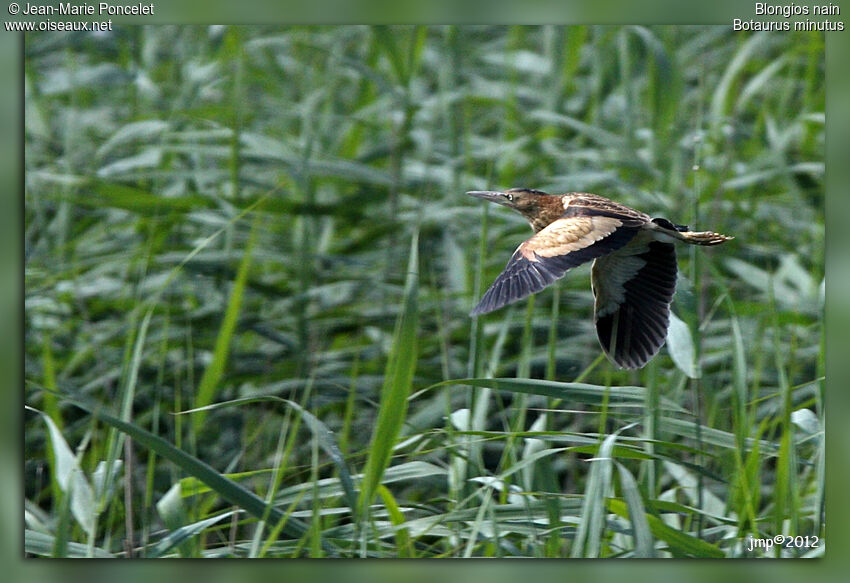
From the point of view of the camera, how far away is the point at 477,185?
103 inches

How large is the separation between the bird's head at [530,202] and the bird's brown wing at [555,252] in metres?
0.15

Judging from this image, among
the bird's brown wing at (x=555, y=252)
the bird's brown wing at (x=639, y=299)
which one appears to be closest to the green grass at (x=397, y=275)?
the bird's brown wing at (x=639, y=299)

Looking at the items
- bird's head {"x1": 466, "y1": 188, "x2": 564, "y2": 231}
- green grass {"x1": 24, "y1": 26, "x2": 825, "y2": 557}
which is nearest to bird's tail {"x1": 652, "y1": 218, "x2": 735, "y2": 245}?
green grass {"x1": 24, "y1": 26, "x2": 825, "y2": 557}

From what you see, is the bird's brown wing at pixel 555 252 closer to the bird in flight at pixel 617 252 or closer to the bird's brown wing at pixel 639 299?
the bird in flight at pixel 617 252

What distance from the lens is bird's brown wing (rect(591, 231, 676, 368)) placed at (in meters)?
1.98

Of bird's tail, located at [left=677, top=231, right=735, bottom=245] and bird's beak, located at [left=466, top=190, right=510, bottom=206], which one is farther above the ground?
bird's beak, located at [left=466, top=190, right=510, bottom=206]

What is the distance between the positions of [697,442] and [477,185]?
2.90 ft

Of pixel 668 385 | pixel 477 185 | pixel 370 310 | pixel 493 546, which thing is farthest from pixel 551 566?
pixel 477 185

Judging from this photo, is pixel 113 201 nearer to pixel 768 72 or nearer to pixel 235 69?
pixel 235 69

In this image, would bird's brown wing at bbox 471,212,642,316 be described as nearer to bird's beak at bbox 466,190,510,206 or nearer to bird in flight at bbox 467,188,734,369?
bird in flight at bbox 467,188,734,369

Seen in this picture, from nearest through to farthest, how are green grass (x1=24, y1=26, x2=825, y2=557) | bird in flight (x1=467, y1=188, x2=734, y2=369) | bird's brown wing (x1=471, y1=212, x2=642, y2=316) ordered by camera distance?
bird's brown wing (x1=471, y1=212, x2=642, y2=316), bird in flight (x1=467, y1=188, x2=734, y2=369), green grass (x1=24, y1=26, x2=825, y2=557)

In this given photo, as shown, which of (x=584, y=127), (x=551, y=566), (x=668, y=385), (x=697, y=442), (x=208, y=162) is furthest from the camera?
(x=208, y=162)

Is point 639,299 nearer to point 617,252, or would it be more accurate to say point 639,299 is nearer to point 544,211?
point 617,252

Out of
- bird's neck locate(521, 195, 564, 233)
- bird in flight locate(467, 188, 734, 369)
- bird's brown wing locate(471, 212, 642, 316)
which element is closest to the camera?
bird's brown wing locate(471, 212, 642, 316)
